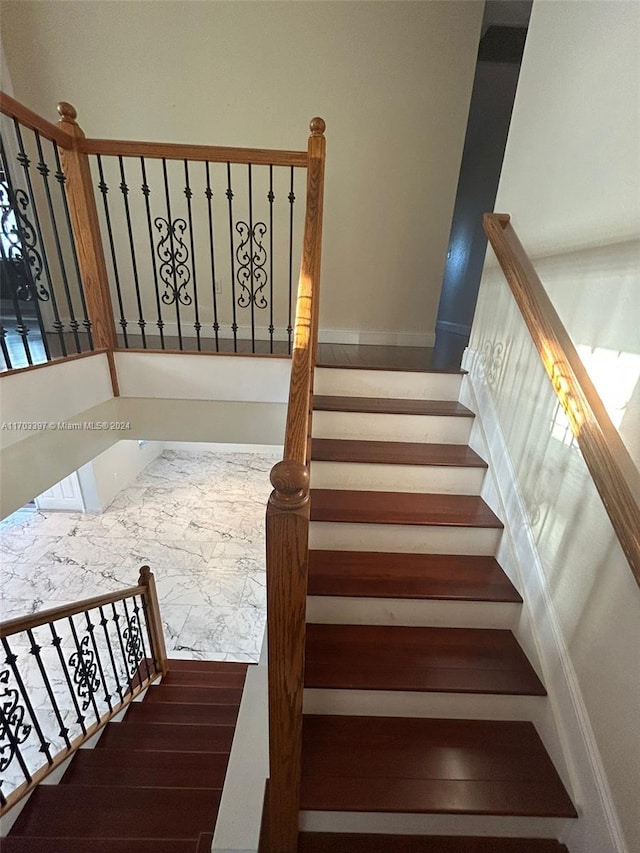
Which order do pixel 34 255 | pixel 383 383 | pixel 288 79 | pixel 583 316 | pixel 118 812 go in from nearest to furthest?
1. pixel 583 316
2. pixel 118 812
3. pixel 383 383
4. pixel 34 255
5. pixel 288 79

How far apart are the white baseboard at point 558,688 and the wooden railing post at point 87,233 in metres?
2.25

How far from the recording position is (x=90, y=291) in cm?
220

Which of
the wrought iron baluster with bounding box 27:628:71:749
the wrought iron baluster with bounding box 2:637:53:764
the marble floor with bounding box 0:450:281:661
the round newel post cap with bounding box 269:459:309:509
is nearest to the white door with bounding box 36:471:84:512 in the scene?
the marble floor with bounding box 0:450:281:661

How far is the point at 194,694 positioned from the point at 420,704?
2035 millimetres

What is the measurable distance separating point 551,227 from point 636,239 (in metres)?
0.54

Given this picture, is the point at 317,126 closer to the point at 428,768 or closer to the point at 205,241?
the point at 205,241

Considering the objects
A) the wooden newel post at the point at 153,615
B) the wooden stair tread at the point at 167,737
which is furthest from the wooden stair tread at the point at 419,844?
the wooden newel post at the point at 153,615

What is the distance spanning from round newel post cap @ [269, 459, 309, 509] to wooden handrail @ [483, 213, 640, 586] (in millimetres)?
846

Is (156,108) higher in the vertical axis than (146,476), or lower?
higher

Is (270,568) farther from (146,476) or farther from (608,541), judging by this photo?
(146,476)

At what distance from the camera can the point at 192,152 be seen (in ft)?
6.73

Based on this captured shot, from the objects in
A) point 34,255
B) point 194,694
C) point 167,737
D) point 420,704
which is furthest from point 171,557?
point 420,704

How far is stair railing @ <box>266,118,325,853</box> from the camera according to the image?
2.40 ft

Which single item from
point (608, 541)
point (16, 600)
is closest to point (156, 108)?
point (608, 541)
